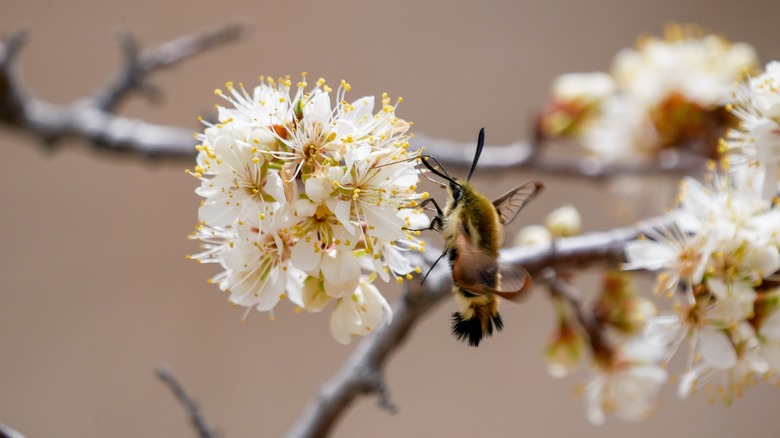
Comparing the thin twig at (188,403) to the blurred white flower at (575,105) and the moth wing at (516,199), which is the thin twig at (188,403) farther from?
the blurred white flower at (575,105)

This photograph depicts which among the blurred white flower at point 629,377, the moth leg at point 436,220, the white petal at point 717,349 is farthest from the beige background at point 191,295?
the moth leg at point 436,220

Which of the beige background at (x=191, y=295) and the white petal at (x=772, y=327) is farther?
the beige background at (x=191, y=295)

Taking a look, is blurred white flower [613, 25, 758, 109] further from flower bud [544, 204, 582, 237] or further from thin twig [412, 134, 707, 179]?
Result: flower bud [544, 204, 582, 237]

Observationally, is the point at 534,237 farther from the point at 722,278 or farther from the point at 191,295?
the point at 191,295

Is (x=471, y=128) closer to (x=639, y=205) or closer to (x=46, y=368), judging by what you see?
(x=639, y=205)

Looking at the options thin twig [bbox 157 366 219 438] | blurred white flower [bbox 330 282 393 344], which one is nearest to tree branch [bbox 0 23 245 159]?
thin twig [bbox 157 366 219 438]
